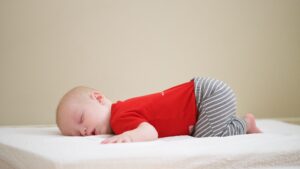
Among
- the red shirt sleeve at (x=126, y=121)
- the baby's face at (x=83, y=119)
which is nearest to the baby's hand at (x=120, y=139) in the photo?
the red shirt sleeve at (x=126, y=121)

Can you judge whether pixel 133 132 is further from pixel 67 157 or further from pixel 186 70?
pixel 186 70

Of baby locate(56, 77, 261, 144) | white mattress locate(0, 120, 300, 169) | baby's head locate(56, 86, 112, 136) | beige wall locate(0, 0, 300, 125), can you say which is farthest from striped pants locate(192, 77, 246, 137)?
beige wall locate(0, 0, 300, 125)

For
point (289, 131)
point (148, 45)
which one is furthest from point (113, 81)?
point (289, 131)

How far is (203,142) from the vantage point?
1.35 meters

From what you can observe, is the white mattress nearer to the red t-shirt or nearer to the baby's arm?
the baby's arm

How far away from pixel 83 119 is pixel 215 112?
0.48m

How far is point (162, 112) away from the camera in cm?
160

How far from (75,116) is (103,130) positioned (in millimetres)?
123

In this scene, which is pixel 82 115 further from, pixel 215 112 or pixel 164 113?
pixel 215 112

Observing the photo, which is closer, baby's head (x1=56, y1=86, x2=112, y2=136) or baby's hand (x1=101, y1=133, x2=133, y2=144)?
baby's hand (x1=101, y1=133, x2=133, y2=144)

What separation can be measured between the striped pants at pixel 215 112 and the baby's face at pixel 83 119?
35cm

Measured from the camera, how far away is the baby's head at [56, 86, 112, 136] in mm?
1575

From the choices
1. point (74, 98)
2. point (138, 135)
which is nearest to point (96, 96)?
point (74, 98)

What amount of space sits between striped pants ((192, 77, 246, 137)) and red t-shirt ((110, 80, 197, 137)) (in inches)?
1.2
